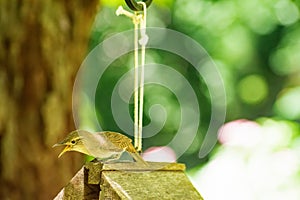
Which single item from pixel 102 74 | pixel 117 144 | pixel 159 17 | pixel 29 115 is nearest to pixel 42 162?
pixel 29 115

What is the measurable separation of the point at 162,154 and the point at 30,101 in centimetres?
117

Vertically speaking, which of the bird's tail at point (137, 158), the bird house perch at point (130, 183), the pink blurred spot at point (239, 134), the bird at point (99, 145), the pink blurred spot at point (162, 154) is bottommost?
the pink blurred spot at point (162, 154)

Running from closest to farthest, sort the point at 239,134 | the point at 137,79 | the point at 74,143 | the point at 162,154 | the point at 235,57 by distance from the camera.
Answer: the point at 74,143
the point at 137,79
the point at 162,154
the point at 239,134
the point at 235,57

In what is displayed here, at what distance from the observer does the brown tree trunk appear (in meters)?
2.61

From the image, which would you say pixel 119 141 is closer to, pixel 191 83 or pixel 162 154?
pixel 162 154

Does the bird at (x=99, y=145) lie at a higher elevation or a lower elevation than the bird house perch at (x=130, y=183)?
higher

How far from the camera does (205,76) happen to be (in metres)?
4.30

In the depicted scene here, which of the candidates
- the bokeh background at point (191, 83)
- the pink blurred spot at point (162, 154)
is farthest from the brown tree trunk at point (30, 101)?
the pink blurred spot at point (162, 154)

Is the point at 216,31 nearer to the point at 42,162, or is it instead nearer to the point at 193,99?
the point at 193,99

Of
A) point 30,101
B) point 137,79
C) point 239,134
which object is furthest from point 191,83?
point 137,79

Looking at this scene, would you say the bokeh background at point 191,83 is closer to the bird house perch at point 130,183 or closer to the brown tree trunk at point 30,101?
the brown tree trunk at point 30,101

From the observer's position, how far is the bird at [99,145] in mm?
1251

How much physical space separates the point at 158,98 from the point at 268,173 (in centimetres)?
91

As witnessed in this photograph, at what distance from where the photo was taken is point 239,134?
384cm
